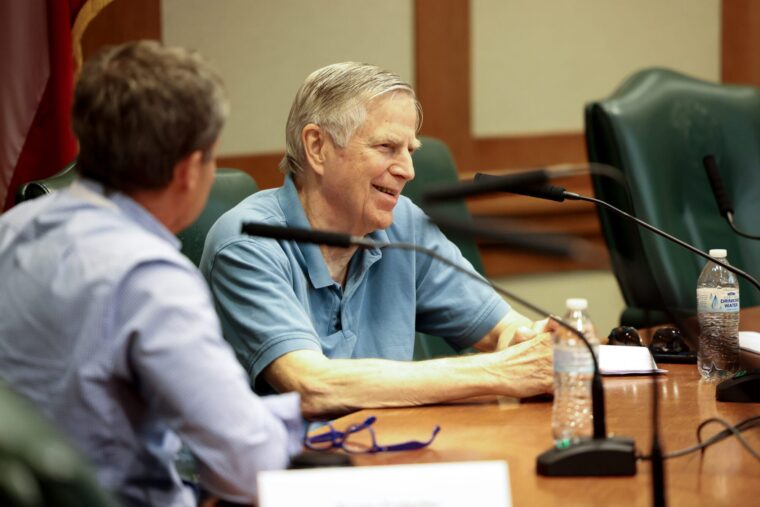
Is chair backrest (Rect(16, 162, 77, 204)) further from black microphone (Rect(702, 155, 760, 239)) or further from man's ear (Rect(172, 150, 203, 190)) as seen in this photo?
black microphone (Rect(702, 155, 760, 239))

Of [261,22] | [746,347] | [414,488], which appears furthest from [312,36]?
[414,488]

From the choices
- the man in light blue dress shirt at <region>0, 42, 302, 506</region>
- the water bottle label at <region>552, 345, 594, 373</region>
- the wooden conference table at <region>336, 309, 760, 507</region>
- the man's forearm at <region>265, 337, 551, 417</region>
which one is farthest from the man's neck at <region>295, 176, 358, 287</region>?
the man in light blue dress shirt at <region>0, 42, 302, 506</region>

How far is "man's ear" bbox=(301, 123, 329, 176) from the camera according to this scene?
88.7 inches

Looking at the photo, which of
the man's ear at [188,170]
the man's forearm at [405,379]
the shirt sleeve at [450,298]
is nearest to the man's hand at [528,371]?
the man's forearm at [405,379]

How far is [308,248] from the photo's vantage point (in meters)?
2.20

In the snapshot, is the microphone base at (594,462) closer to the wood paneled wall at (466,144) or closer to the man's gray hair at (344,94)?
the man's gray hair at (344,94)

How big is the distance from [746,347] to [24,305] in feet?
4.70

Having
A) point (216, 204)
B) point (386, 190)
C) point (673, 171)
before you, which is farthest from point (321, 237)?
point (673, 171)

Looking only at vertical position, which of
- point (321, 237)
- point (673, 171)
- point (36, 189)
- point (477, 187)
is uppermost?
point (477, 187)

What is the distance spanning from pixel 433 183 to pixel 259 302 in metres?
0.94

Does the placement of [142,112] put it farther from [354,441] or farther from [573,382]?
[573,382]

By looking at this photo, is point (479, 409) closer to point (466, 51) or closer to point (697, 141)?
point (697, 141)

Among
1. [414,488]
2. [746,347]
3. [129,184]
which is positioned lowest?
[746,347]

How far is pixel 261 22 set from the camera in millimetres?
3521
